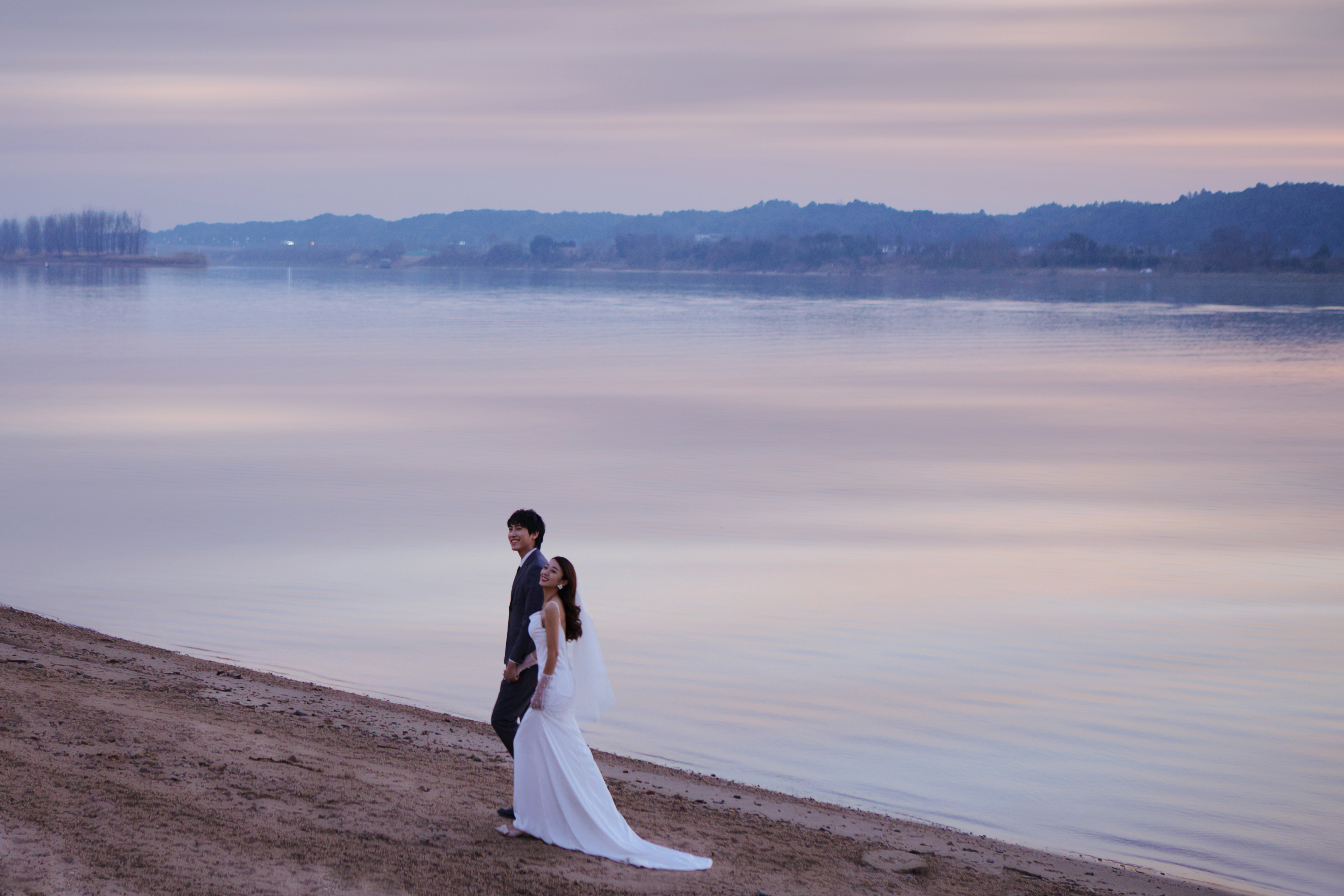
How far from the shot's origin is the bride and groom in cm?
668

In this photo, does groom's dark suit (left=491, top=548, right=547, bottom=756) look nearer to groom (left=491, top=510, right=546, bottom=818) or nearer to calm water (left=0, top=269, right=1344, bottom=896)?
groom (left=491, top=510, right=546, bottom=818)

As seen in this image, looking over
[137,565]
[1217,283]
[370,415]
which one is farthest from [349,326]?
[1217,283]

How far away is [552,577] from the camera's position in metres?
6.53

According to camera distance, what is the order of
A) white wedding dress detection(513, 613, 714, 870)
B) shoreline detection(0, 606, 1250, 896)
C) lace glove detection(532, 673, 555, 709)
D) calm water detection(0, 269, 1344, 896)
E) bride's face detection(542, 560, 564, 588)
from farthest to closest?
calm water detection(0, 269, 1344, 896), white wedding dress detection(513, 613, 714, 870), lace glove detection(532, 673, 555, 709), bride's face detection(542, 560, 564, 588), shoreline detection(0, 606, 1250, 896)

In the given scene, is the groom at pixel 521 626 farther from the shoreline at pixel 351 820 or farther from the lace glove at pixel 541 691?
the shoreline at pixel 351 820

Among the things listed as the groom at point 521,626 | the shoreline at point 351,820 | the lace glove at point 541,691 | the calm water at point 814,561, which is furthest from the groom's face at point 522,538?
the calm water at point 814,561

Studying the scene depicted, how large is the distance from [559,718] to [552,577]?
2.56ft

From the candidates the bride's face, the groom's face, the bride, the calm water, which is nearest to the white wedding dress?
the bride

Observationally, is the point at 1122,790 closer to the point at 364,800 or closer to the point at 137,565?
the point at 364,800

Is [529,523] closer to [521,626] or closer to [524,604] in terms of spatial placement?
[524,604]

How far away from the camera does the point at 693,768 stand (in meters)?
9.50

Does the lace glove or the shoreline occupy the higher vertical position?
the lace glove

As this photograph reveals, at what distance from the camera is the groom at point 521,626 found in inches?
267

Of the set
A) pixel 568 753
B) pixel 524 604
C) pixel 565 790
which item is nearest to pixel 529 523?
pixel 524 604
